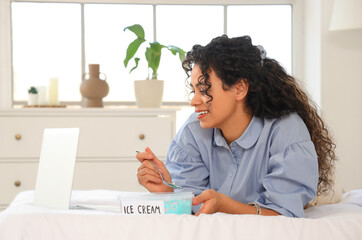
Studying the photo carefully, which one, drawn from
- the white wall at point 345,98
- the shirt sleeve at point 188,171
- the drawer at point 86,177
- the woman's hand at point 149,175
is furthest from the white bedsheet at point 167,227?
the white wall at point 345,98

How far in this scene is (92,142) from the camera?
3148 mm

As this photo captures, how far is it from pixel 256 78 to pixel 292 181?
0.30 meters

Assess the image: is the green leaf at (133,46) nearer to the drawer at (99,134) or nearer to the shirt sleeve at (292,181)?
the drawer at (99,134)

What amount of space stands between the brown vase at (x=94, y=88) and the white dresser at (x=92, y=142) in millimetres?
178

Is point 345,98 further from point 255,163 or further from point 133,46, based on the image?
point 255,163

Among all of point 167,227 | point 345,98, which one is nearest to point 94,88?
point 345,98

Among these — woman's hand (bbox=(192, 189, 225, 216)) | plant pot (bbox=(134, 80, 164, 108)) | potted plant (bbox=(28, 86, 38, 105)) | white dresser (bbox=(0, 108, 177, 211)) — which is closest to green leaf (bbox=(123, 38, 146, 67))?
plant pot (bbox=(134, 80, 164, 108))

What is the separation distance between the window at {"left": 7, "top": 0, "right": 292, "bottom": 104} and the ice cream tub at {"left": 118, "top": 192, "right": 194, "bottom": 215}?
238 centimetres

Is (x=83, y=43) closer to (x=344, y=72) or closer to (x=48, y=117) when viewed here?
(x=48, y=117)

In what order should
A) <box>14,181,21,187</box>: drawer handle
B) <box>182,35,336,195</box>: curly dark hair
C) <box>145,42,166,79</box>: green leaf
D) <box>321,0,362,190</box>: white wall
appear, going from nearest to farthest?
<box>182,35,336,195</box>: curly dark hair
<box>14,181,21,187</box>: drawer handle
<box>145,42,166,79</box>: green leaf
<box>321,0,362,190</box>: white wall

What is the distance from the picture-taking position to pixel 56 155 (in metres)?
1.78

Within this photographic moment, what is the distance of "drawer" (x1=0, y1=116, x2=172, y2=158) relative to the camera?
10.2 ft

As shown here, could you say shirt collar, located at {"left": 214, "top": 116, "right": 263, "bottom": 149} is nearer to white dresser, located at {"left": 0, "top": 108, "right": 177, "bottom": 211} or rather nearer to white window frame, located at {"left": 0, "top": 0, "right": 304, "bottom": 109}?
white dresser, located at {"left": 0, "top": 108, "right": 177, "bottom": 211}

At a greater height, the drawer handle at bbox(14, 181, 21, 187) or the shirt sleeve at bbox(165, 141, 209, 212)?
the shirt sleeve at bbox(165, 141, 209, 212)
